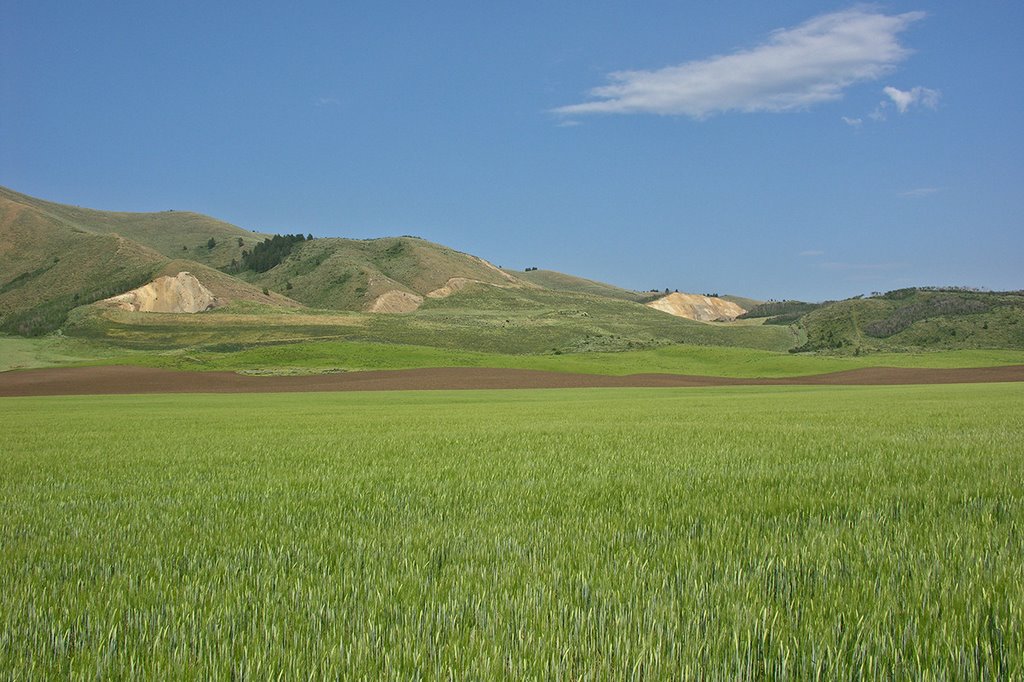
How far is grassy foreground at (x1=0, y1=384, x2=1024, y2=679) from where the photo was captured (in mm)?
3414

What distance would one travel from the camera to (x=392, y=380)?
213ft

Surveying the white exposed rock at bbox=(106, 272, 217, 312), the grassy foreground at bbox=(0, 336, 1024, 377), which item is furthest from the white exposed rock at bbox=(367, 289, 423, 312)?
the grassy foreground at bbox=(0, 336, 1024, 377)

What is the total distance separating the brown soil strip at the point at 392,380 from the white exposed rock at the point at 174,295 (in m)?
78.1

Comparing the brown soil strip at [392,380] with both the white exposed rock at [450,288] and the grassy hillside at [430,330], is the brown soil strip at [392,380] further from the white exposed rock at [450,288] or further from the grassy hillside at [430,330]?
the white exposed rock at [450,288]

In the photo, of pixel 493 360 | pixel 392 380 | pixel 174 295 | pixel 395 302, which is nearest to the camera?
pixel 392 380

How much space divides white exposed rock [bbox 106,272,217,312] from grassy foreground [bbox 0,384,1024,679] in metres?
148

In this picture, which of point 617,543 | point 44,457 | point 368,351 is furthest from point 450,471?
point 368,351

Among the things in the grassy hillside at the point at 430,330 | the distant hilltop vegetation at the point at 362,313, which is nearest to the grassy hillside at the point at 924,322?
the distant hilltop vegetation at the point at 362,313

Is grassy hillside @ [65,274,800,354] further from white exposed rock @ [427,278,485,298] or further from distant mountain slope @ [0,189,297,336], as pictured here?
white exposed rock @ [427,278,485,298]

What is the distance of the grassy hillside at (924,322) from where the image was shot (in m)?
107

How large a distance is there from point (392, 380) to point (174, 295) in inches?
4057

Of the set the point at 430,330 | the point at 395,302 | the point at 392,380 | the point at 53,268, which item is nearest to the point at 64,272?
the point at 53,268

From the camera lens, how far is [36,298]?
144375 millimetres

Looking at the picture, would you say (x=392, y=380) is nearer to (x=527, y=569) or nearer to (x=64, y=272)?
(x=527, y=569)
